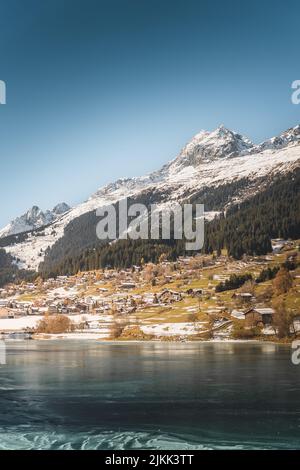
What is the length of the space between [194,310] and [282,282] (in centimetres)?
2662

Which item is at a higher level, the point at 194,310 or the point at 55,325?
the point at 194,310

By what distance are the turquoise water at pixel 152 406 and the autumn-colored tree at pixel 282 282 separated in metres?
79.6

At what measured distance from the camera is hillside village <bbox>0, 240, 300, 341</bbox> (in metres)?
127

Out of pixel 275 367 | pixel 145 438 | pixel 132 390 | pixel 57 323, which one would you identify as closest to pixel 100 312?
pixel 57 323

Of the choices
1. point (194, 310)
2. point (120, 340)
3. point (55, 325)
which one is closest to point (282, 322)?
point (194, 310)

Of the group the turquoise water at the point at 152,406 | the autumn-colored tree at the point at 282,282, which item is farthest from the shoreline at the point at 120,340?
the turquoise water at the point at 152,406

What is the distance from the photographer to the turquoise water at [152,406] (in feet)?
107

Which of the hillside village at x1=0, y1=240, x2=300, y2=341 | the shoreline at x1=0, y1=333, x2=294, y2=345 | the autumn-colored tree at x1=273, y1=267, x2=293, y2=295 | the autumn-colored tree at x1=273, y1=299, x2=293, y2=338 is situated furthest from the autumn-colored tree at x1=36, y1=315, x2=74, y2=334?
the autumn-colored tree at x1=273, y1=299, x2=293, y2=338

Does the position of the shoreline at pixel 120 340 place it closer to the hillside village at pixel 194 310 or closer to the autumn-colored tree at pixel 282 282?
the hillside village at pixel 194 310

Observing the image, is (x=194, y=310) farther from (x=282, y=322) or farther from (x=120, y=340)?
(x=282, y=322)

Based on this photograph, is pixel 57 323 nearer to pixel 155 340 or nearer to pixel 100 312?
pixel 100 312

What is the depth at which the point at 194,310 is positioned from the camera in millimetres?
150625

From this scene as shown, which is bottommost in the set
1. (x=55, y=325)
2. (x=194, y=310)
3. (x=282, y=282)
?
(x=55, y=325)
